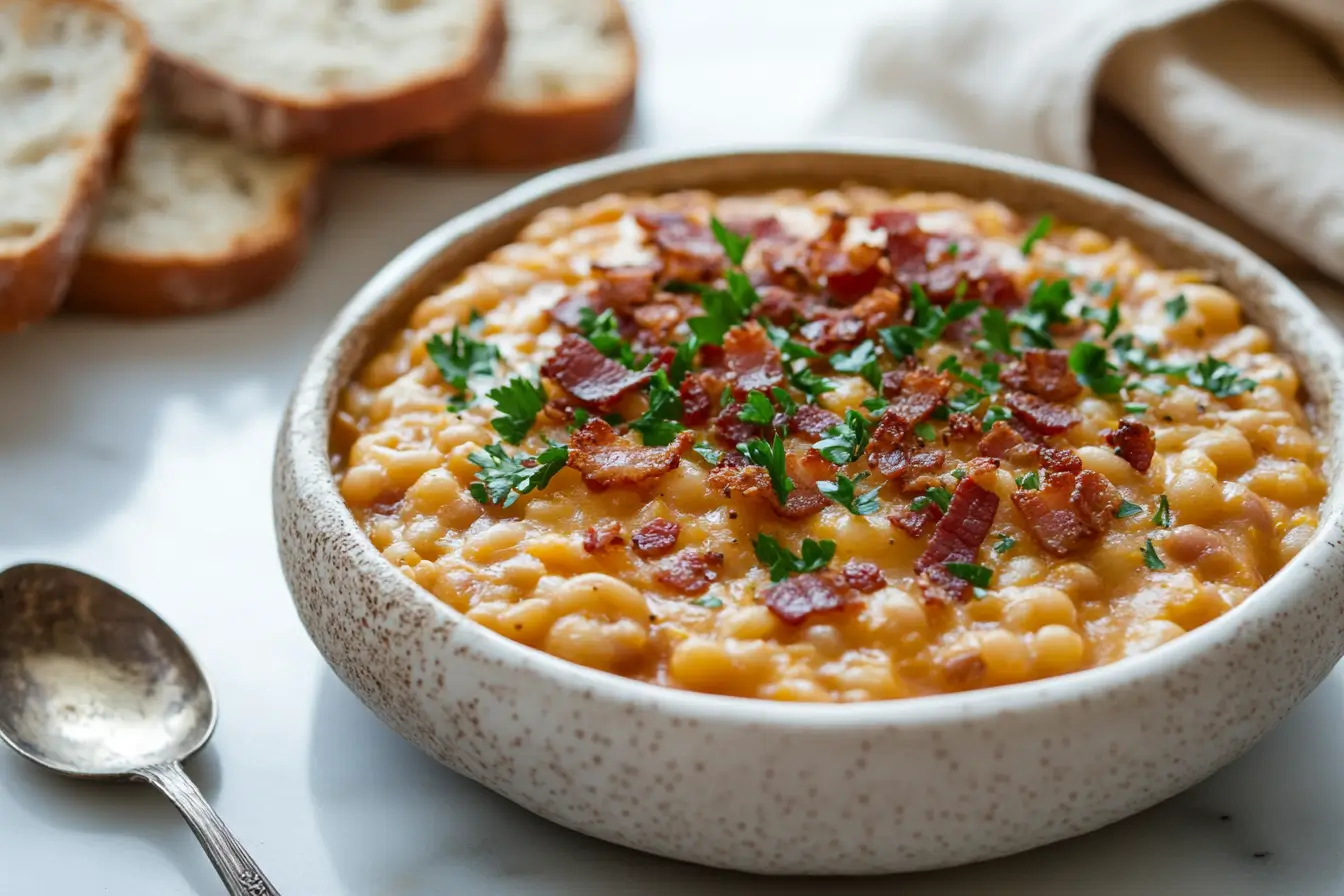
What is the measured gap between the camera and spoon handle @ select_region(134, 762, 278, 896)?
226 centimetres

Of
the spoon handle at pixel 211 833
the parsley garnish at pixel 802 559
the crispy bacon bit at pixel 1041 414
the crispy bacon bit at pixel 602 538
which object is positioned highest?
the crispy bacon bit at pixel 1041 414

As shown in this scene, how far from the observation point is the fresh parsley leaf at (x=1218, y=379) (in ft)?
9.04

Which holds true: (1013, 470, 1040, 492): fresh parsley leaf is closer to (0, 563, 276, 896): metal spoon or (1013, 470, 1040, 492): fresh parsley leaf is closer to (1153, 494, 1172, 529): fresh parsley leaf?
(1153, 494, 1172, 529): fresh parsley leaf

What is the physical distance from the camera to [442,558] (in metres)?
2.38

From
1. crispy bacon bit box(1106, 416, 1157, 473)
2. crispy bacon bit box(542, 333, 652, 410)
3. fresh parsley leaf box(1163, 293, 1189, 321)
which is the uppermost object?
fresh parsley leaf box(1163, 293, 1189, 321)

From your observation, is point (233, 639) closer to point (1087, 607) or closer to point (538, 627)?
point (538, 627)

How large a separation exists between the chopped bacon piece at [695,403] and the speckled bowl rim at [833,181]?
64 centimetres

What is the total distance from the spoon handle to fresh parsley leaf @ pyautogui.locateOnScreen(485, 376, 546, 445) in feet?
2.66

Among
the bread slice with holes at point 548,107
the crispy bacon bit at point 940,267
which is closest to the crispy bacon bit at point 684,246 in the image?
the crispy bacon bit at point 940,267

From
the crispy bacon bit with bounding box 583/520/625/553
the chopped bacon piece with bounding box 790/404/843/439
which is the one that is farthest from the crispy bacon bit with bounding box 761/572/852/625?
the chopped bacon piece with bounding box 790/404/843/439

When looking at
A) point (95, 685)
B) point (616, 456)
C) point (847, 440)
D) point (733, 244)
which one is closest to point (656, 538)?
point (616, 456)

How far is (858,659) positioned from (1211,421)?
0.96 meters

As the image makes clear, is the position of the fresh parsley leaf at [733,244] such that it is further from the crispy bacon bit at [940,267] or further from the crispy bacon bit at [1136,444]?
the crispy bacon bit at [1136,444]

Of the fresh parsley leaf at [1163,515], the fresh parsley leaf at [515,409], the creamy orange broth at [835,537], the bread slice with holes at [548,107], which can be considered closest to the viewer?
the creamy orange broth at [835,537]
